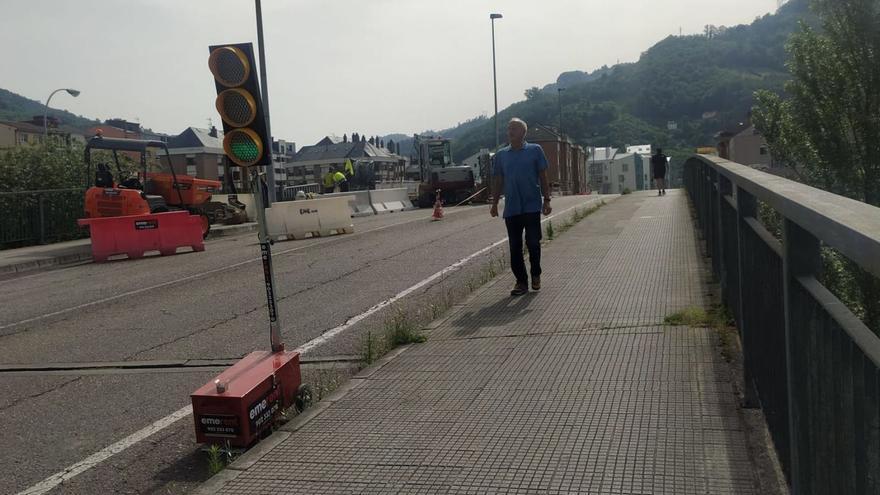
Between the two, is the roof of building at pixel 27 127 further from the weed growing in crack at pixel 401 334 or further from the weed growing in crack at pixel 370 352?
the weed growing in crack at pixel 370 352

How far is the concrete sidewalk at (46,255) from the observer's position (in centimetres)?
1716

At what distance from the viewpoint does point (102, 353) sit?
8078 millimetres

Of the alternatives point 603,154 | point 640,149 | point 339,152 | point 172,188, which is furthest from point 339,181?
point 640,149

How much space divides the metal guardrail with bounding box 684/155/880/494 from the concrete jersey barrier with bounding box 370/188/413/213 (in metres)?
29.1

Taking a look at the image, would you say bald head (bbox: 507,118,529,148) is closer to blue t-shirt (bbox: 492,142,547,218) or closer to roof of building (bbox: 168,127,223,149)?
blue t-shirt (bbox: 492,142,547,218)

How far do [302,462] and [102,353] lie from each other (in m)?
4.39

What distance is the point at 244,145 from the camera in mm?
5953

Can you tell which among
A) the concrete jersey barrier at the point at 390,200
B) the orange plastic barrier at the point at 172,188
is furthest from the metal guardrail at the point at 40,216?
the concrete jersey barrier at the point at 390,200

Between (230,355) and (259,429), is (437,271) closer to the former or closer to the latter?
(230,355)

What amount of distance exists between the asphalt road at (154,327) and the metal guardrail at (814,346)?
10.2 ft

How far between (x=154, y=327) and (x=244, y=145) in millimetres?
4081

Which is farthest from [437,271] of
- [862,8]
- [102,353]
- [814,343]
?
[862,8]

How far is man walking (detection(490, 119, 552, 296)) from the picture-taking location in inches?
354

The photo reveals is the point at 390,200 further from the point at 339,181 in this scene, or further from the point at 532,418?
the point at 532,418
